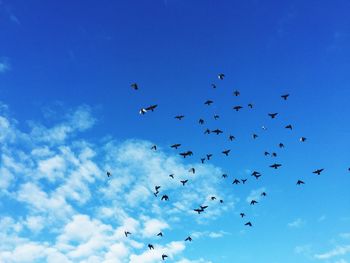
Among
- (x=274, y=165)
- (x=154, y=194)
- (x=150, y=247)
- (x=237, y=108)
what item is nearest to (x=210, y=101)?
(x=237, y=108)

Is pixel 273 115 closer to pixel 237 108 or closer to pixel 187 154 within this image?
pixel 237 108

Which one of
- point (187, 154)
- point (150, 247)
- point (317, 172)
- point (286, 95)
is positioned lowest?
point (150, 247)

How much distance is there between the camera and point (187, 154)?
4497 centimetres

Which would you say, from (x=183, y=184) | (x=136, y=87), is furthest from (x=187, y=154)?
(x=136, y=87)

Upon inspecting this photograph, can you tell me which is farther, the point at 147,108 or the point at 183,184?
the point at 183,184

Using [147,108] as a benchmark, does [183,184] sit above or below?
below

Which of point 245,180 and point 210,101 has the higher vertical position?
point 210,101

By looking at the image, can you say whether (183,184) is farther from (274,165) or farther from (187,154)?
(274,165)

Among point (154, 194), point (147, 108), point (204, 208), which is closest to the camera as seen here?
point (147, 108)

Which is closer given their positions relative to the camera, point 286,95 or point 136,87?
point 136,87

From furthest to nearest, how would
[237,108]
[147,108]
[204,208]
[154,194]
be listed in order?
[237,108] < [204,208] < [154,194] < [147,108]

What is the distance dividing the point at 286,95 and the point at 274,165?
9239 mm

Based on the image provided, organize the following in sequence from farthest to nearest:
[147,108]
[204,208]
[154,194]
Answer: [204,208] → [154,194] → [147,108]

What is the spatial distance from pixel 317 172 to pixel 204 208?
545 inches
